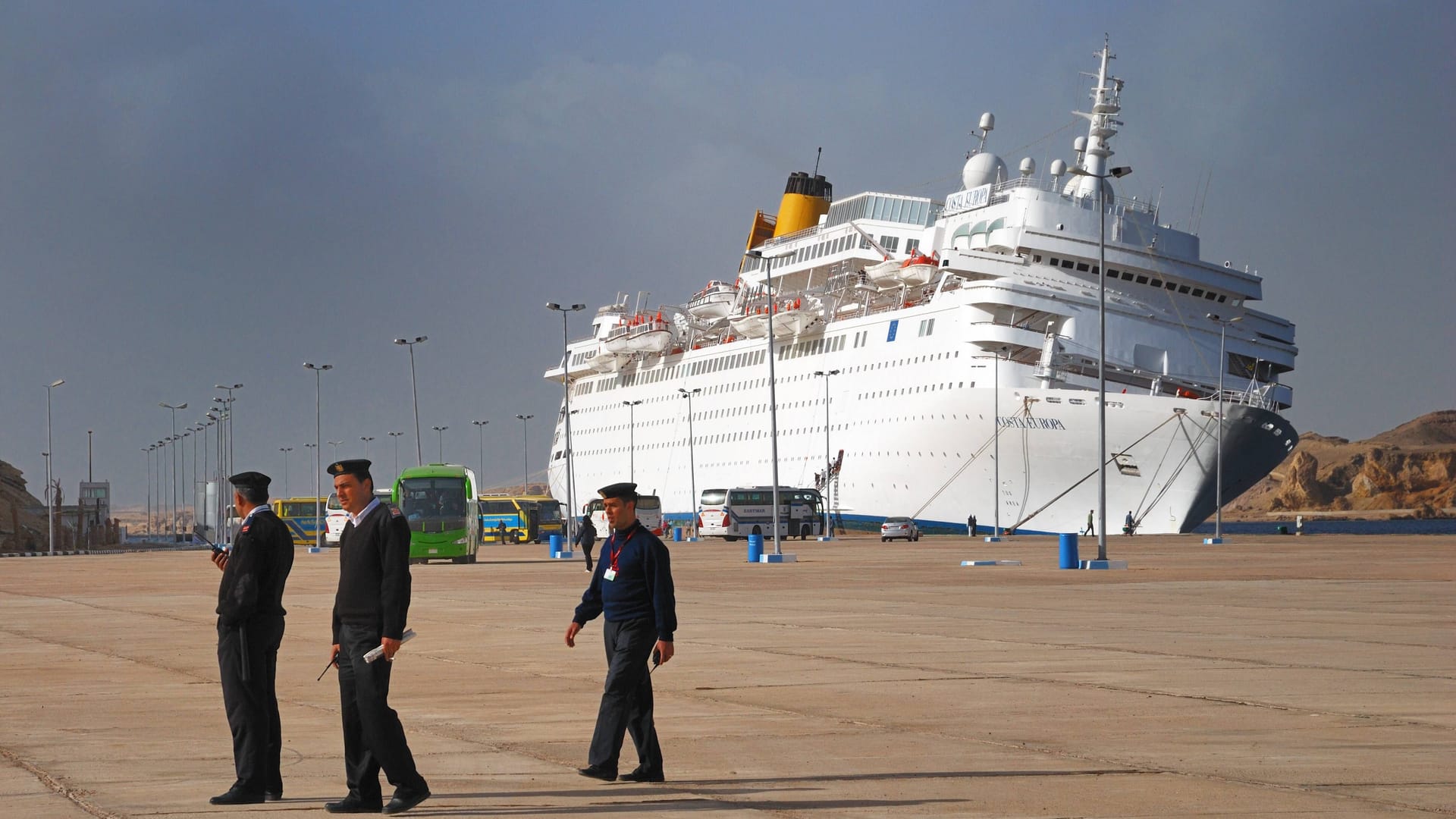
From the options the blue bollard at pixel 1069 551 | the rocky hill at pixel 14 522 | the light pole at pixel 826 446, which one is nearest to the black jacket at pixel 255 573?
the blue bollard at pixel 1069 551

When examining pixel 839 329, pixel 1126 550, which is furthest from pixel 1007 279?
pixel 1126 550

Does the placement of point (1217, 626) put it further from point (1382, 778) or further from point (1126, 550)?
point (1126, 550)

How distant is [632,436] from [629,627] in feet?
282

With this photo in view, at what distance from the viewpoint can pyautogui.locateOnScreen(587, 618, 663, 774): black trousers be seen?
26.4 feet

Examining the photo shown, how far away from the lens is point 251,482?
Result: 8328 millimetres

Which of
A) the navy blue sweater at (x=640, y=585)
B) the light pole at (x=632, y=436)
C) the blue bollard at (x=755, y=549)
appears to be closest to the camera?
the navy blue sweater at (x=640, y=585)

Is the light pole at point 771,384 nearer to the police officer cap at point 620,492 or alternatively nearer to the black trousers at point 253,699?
the police officer cap at point 620,492

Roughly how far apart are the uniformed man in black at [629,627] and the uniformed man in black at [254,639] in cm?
142

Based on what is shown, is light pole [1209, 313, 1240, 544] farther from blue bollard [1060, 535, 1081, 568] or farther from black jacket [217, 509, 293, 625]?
black jacket [217, 509, 293, 625]

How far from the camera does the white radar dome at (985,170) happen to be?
7400 centimetres

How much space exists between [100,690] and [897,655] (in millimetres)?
6274

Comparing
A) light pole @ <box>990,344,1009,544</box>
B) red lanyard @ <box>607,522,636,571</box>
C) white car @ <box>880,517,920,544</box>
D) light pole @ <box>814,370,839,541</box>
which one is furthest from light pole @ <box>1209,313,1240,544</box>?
red lanyard @ <box>607,522,636,571</box>

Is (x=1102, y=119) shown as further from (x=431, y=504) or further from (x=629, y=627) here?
(x=629, y=627)

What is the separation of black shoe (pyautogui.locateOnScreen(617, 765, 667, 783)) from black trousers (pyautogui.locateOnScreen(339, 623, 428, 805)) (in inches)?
44.3
